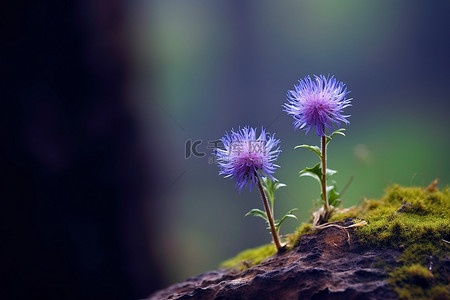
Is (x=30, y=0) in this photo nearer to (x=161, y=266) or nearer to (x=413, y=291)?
(x=161, y=266)

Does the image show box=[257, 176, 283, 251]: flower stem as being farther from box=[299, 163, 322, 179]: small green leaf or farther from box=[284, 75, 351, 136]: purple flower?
box=[284, 75, 351, 136]: purple flower

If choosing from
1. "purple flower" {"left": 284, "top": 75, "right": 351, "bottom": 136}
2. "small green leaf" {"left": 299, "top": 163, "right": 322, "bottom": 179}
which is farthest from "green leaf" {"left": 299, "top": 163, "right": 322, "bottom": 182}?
"purple flower" {"left": 284, "top": 75, "right": 351, "bottom": 136}

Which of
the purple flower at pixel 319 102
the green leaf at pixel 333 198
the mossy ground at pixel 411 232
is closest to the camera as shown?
the mossy ground at pixel 411 232

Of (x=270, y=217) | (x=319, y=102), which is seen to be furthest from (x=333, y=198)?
(x=319, y=102)

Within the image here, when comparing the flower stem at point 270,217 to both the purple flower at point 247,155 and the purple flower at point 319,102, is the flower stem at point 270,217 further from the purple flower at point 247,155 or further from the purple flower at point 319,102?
the purple flower at point 319,102

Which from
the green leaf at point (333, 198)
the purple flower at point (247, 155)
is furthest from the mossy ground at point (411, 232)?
the purple flower at point (247, 155)

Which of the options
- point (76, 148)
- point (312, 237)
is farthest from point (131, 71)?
point (312, 237)
